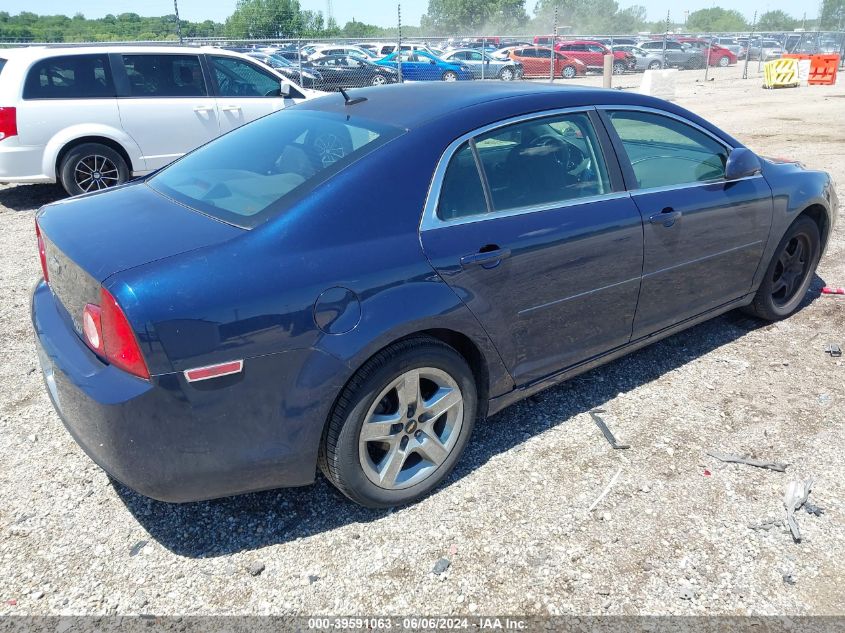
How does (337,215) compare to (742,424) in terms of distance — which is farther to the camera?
(742,424)

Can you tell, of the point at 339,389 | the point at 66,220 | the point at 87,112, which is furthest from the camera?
the point at 87,112

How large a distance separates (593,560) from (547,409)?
44.5 inches

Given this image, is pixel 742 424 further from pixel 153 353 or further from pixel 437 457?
pixel 153 353

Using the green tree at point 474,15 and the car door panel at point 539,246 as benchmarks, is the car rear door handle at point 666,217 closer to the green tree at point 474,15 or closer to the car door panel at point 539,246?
the car door panel at point 539,246

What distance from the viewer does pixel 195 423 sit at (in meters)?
2.28

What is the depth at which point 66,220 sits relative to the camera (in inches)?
111

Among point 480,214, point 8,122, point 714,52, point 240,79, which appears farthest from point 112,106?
point 714,52

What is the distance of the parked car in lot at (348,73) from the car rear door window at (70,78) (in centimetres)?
1068

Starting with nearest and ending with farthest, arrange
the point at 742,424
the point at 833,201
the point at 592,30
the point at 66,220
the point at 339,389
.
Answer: the point at 339,389
the point at 66,220
the point at 742,424
the point at 833,201
the point at 592,30

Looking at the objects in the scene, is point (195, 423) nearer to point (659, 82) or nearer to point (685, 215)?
point (685, 215)

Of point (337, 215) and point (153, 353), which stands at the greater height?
point (337, 215)

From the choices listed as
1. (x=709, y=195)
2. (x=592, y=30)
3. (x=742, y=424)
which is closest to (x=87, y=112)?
(x=709, y=195)

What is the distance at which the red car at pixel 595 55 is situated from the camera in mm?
32562

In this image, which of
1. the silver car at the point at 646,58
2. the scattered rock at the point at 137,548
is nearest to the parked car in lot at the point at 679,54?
the silver car at the point at 646,58
